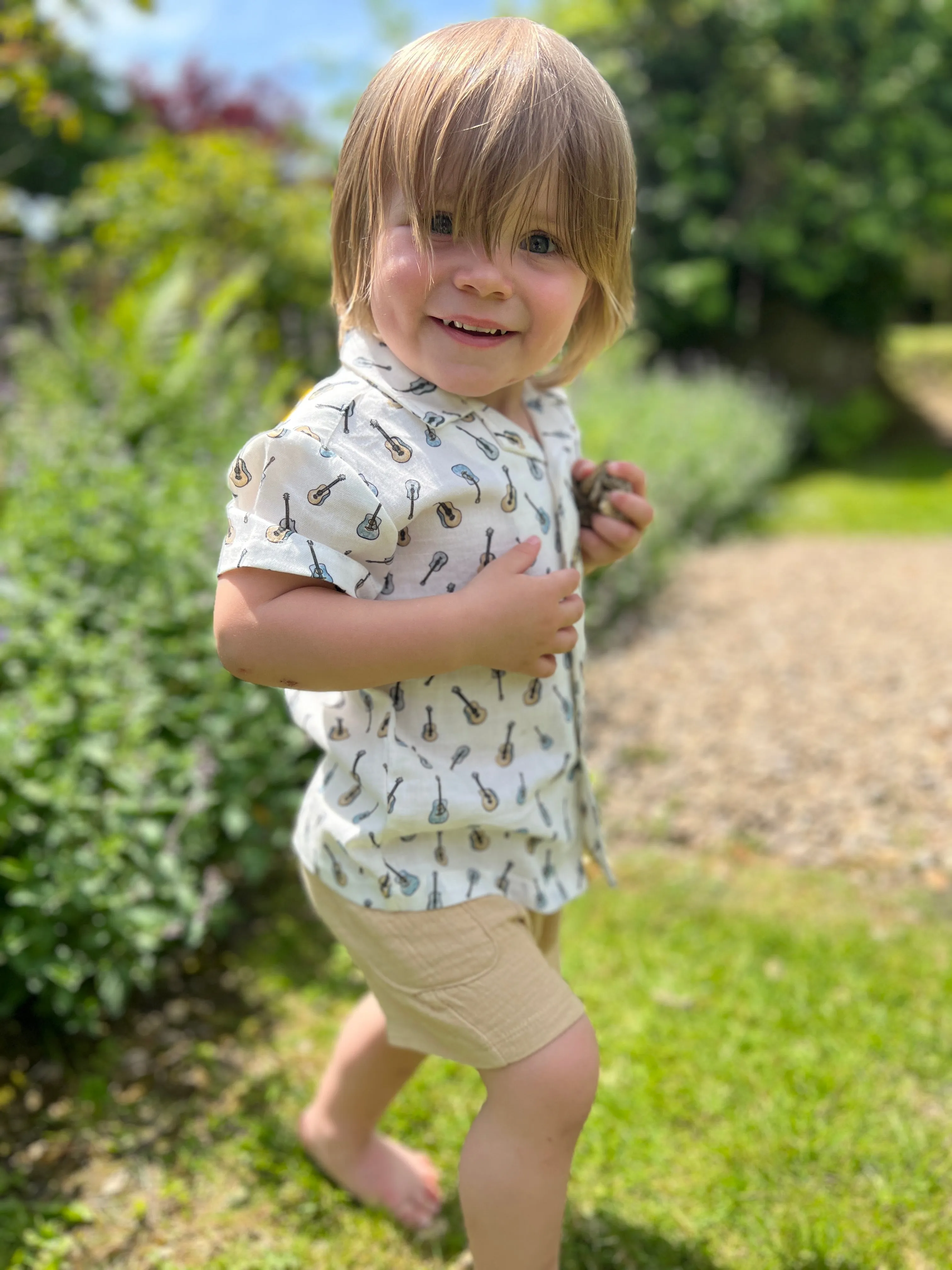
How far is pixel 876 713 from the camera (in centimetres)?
402

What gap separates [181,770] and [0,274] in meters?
6.81

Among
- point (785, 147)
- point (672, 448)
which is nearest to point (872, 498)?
point (672, 448)

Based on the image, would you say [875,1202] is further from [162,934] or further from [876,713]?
[876,713]

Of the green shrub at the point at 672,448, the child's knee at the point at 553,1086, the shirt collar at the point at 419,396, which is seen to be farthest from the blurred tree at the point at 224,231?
the child's knee at the point at 553,1086

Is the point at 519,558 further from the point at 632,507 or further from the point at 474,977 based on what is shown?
the point at 474,977

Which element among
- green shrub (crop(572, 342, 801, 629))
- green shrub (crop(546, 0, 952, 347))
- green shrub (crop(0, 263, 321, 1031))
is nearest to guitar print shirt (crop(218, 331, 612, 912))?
green shrub (crop(0, 263, 321, 1031))

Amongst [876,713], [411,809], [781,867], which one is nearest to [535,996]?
[411,809]

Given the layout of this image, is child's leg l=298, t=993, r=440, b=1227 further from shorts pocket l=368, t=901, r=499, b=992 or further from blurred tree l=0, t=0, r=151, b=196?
blurred tree l=0, t=0, r=151, b=196

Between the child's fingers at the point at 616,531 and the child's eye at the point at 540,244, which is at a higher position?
the child's eye at the point at 540,244

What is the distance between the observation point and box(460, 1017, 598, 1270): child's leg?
134 cm

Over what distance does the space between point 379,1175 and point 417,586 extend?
1.21 m

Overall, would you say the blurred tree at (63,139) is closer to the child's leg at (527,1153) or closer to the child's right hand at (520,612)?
the child's right hand at (520,612)

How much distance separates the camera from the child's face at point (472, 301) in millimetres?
1230

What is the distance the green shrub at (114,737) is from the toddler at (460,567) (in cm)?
83
